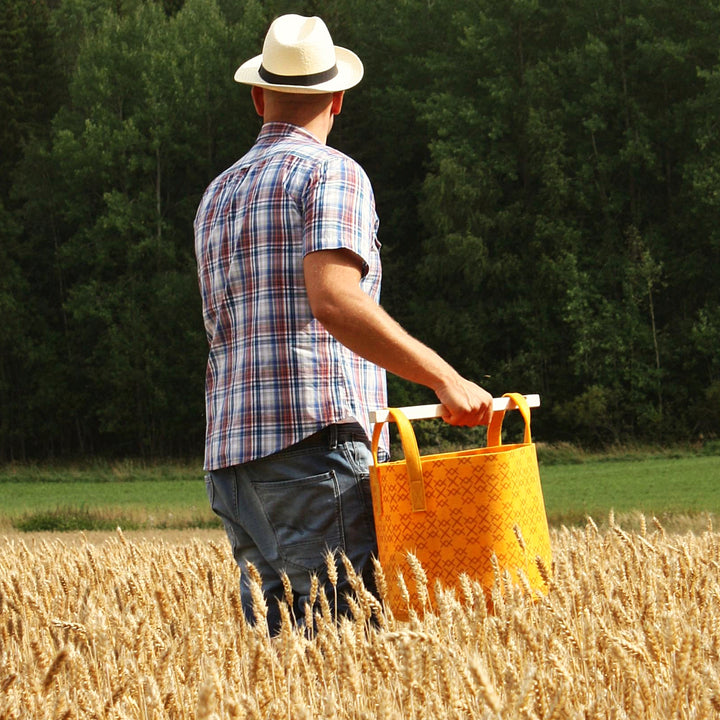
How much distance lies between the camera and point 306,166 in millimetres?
3697

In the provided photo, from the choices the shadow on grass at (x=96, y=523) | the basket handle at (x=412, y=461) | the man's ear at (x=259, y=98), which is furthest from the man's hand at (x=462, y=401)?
the shadow on grass at (x=96, y=523)

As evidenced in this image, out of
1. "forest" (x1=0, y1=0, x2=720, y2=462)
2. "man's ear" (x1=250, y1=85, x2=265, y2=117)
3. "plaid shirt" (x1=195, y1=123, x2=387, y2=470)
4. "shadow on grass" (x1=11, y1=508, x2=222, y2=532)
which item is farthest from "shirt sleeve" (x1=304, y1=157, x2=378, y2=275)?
"forest" (x1=0, y1=0, x2=720, y2=462)

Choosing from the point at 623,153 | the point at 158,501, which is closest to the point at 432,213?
the point at 623,153

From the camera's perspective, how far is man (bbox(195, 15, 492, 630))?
140 inches

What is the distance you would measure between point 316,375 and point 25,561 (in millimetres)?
5421

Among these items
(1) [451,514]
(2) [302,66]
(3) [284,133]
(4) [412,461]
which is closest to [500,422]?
(1) [451,514]

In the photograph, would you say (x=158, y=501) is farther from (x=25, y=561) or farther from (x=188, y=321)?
(x=188, y=321)

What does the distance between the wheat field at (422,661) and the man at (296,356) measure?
265 millimetres

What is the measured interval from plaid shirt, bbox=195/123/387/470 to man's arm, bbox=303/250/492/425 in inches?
5.4

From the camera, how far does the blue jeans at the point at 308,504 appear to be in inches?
143

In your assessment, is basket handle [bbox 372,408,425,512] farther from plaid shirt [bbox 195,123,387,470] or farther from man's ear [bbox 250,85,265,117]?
man's ear [bbox 250,85,265,117]

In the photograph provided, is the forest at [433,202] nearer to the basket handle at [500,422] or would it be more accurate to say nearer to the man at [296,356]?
the basket handle at [500,422]

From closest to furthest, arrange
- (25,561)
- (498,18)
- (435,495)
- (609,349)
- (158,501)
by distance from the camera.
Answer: (435,495) → (25,561) → (158,501) → (609,349) → (498,18)

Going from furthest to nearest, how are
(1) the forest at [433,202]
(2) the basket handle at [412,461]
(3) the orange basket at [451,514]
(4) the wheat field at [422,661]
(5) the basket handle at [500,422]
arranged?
(1) the forest at [433,202]
(5) the basket handle at [500,422]
(3) the orange basket at [451,514]
(2) the basket handle at [412,461]
(4) the wheat field at [422,661]
